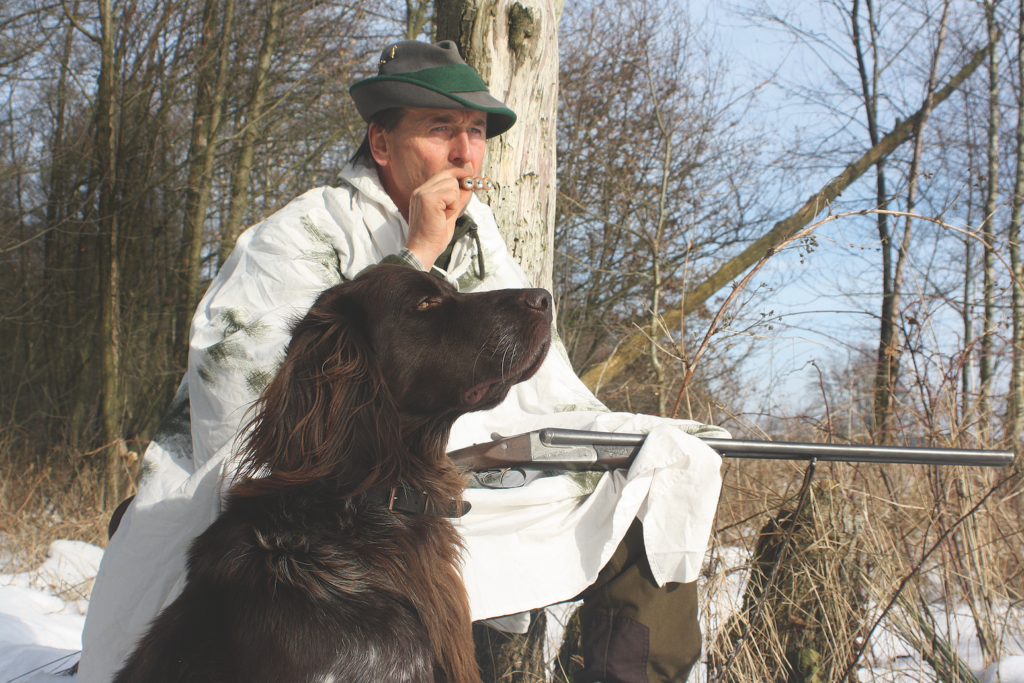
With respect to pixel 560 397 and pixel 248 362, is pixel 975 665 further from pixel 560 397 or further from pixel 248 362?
pixel 248 362

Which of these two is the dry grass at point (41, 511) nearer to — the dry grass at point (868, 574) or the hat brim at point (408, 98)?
the hat brim at point (408, 98)

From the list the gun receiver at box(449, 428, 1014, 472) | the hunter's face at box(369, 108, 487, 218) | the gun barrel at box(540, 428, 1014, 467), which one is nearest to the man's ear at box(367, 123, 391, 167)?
the hunter's face at box(369, 108, 487, 218)

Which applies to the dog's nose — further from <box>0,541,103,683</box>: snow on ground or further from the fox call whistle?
<box>0,541,103,683</box>: snow on ground

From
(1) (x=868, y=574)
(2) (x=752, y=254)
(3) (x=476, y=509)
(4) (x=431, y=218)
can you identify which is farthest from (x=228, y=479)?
(2) (x=752, y=254)

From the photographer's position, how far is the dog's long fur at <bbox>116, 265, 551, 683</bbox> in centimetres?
147

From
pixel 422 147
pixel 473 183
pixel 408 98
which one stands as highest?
pixel 408 98

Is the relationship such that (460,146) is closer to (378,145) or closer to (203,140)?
(378,145)

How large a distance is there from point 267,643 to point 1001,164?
26.5 ft

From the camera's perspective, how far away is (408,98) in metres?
2.49

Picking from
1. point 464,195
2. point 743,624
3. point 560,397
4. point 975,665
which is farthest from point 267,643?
point 975,665

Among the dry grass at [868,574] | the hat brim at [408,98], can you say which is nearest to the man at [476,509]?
the hat brim at [408,98]

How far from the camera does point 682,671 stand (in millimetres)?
1923

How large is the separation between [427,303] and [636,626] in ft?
3.54

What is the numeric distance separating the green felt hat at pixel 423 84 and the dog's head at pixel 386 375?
90cm
